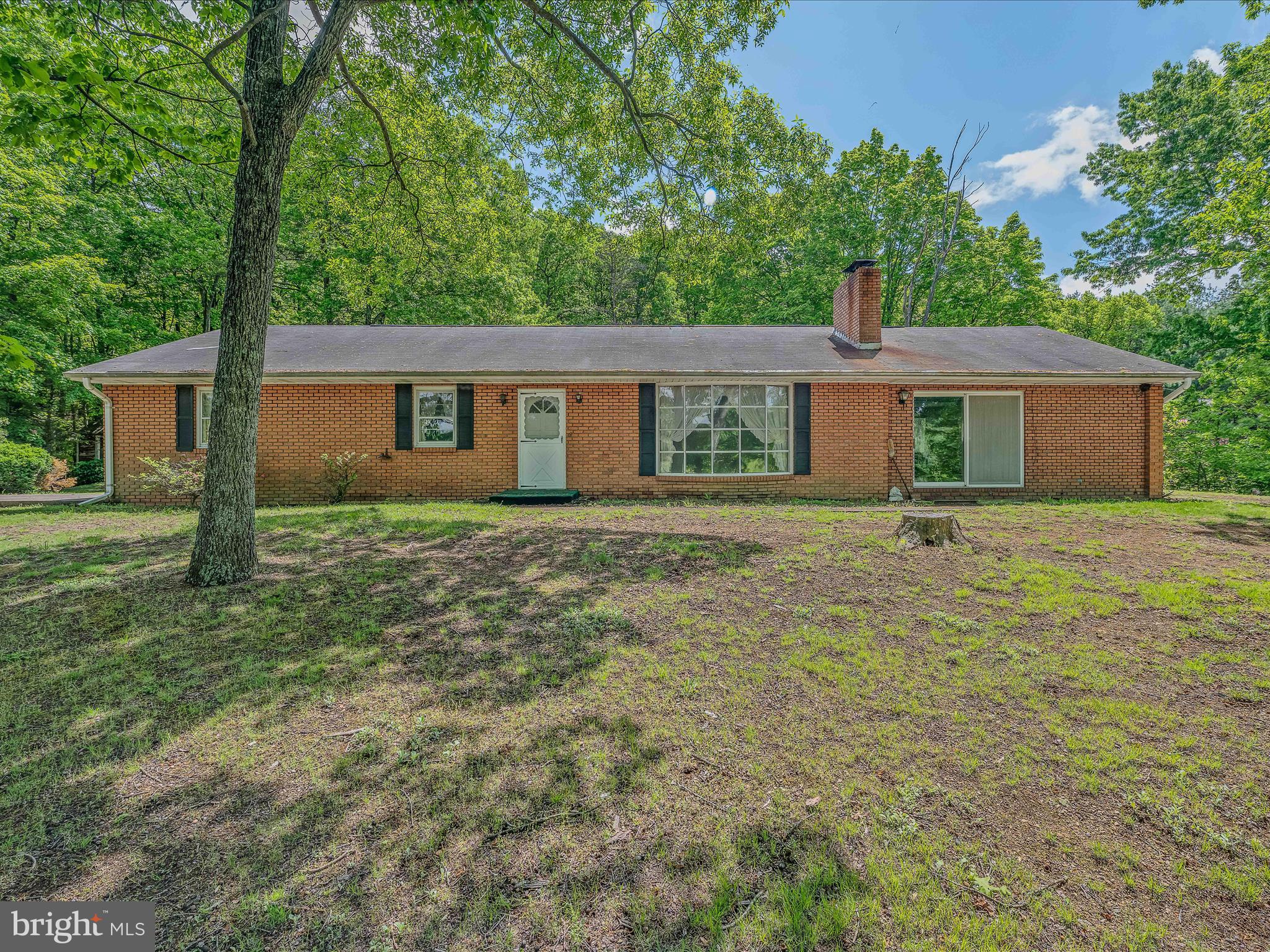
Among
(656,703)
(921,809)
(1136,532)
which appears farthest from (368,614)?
(1136,532)

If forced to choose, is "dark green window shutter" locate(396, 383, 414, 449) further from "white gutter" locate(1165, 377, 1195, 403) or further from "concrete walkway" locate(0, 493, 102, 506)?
"white gutter" locate(1165, 377, 1195, 403)

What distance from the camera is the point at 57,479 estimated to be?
1470 cm

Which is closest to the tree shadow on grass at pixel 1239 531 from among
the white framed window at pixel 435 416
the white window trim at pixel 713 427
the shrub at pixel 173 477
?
the white window trim at pixel 713 427

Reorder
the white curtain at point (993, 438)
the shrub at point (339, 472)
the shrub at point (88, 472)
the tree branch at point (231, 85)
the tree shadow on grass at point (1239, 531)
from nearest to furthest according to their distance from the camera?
the tree branch at point (231, 85) → the tree shadow on grass at point (1239, 531) → the shrub at point (339, 472) → the white curtain at point (993, 438) → the shrub at point (88, 472)

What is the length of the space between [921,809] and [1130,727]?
145 centimetres

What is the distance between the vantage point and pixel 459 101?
30.5 feet

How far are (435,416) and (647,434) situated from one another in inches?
159

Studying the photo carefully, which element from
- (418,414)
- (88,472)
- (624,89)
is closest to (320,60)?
(624,89)

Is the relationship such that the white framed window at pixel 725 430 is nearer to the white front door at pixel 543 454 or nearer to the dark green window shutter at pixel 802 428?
the dark green window shutter at pixel 802 428

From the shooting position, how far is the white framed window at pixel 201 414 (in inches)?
397

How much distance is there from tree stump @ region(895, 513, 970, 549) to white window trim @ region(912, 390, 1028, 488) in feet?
15.6

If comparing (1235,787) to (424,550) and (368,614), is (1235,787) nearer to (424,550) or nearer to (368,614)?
(368,614)

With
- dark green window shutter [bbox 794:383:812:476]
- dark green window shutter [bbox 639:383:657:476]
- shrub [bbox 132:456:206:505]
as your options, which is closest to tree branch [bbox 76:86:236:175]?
shrub [bbox 132:456:206:505]

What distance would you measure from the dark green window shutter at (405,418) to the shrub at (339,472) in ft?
2.41
